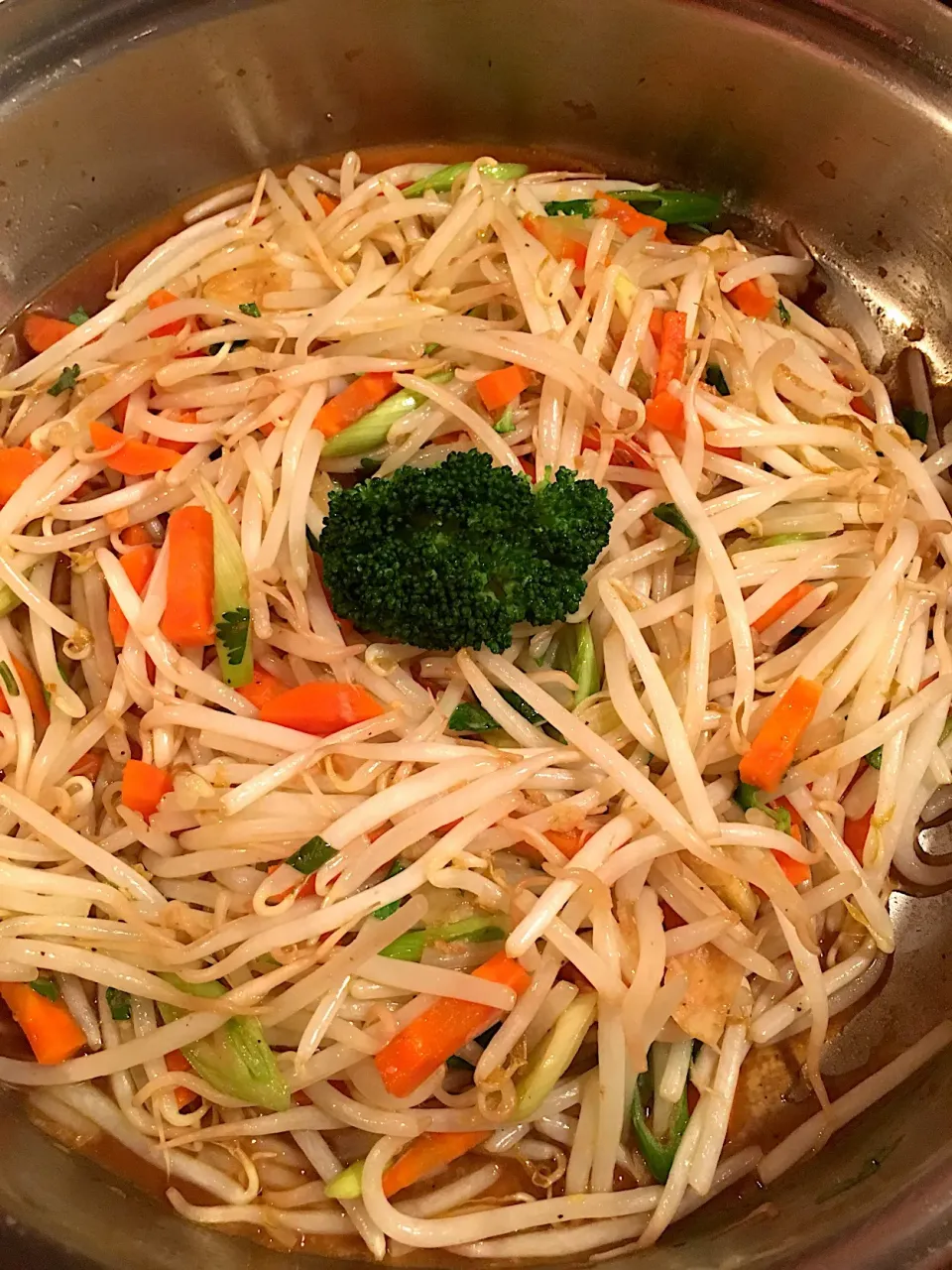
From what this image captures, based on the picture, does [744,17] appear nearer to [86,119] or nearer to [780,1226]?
[86,119]

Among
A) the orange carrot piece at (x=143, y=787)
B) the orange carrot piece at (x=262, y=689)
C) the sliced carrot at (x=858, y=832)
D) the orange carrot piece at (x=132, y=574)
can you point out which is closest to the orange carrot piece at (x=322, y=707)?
the orange carrot piece at (x=262, y=689)

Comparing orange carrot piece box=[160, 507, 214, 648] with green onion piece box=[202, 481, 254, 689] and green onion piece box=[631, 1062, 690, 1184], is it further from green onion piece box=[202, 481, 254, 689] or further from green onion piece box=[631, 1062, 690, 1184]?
green onion piece box=[631, 1062, 690, 1184]

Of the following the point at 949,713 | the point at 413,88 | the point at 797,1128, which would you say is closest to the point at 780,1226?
the point at 797,1128

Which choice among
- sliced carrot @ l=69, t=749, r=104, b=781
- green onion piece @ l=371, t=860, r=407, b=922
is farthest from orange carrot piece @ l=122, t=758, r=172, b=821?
green onion piece @ l=371, t=860, r=407, b=922

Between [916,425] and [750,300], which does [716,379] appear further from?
[916,425]

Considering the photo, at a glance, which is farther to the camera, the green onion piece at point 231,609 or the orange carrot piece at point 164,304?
the orange carrot piece at point 164,304

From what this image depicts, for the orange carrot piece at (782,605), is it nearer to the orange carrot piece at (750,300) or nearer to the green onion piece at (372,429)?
the orange carrot piece at (750,300)

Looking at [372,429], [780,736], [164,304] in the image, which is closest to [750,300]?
[372,429]
